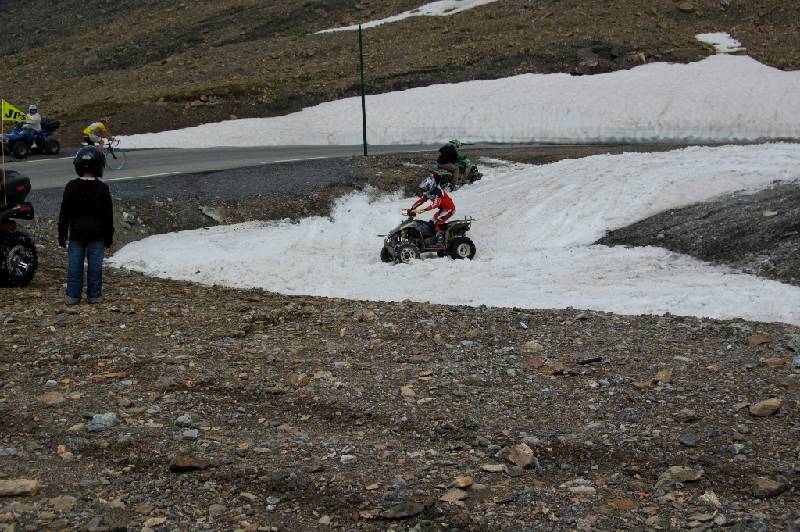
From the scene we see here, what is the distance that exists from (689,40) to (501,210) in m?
25.0

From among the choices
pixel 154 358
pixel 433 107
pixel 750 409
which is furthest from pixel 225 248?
pixel 433 107

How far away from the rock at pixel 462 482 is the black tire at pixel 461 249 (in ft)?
36.7

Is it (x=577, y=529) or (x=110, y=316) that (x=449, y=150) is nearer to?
(x=110, y=316)

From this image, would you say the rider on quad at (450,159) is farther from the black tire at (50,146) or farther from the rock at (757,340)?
the rock at (757,340)

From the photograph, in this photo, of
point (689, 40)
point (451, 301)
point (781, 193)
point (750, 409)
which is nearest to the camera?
point (750, 409)

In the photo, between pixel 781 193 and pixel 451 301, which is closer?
pixel 451 301

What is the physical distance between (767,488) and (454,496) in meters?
2.25

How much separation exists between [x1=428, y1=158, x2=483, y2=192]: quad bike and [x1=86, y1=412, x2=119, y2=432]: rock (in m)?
16.0

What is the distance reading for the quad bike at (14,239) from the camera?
13203mm

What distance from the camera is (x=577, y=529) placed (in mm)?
6344

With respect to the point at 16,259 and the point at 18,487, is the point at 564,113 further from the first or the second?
the point at 18,487

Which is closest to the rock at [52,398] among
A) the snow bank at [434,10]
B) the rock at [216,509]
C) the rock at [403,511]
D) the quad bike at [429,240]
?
the rock at [216,509]

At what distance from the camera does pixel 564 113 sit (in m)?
34.1

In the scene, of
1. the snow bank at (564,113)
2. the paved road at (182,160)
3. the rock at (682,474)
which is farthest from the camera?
the snow bank at (564,113)
